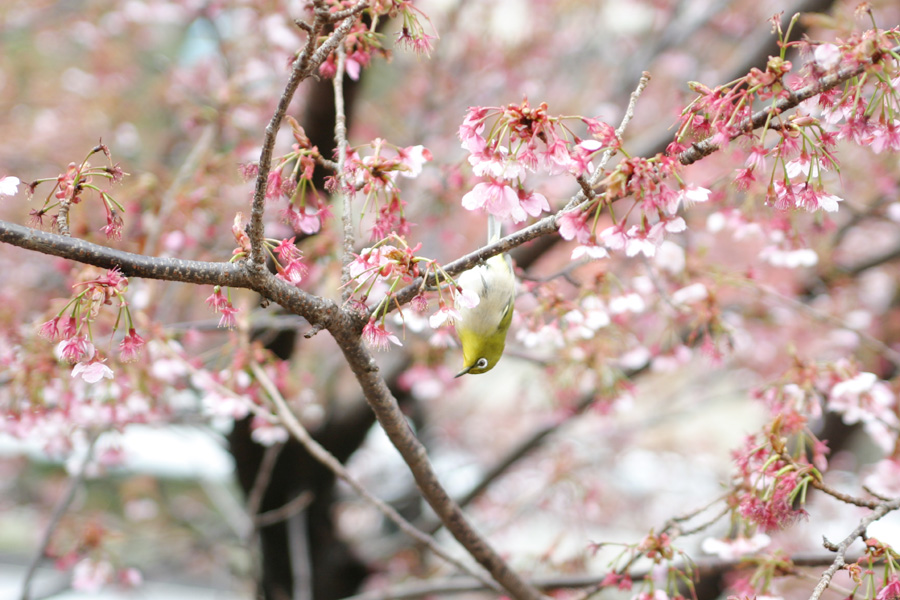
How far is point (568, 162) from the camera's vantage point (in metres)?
1.13

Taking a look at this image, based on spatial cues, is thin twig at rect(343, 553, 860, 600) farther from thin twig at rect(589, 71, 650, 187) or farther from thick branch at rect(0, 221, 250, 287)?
thick branch at rect(0, 221, 250, 287)

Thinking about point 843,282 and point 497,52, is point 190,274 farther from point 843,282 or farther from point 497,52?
point 497,52

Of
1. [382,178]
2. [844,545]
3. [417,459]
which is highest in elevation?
[382,178]

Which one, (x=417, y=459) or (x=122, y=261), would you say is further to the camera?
(x=417, y=459)

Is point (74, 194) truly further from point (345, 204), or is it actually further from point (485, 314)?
point (485, 314)

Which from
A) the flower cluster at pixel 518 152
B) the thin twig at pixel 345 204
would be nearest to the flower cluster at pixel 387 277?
the thin twig at pixel 345 204

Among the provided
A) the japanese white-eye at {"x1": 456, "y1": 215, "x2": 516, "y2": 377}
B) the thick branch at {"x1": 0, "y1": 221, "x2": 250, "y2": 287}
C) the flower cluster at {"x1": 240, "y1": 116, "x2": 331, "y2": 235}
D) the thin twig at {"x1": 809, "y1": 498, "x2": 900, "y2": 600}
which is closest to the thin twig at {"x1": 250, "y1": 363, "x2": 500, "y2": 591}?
the japanese white-eye at {"x1": 456, "y1": 215, "x2": 516, "y2": 377}

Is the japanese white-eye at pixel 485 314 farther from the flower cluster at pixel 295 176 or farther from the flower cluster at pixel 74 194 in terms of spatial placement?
the flower cluster at pixel 74 194

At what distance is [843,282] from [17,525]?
10.8m

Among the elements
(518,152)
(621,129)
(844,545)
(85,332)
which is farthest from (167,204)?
(844,545)

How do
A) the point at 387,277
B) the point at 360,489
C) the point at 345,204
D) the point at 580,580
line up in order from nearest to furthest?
1. the point at 387,277
2. the point at 345,204
3. the point at 360,489
4. the point at 580,580

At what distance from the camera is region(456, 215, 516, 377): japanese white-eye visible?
1411 mm

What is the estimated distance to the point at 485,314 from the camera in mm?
1417

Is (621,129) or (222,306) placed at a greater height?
(621,129)
